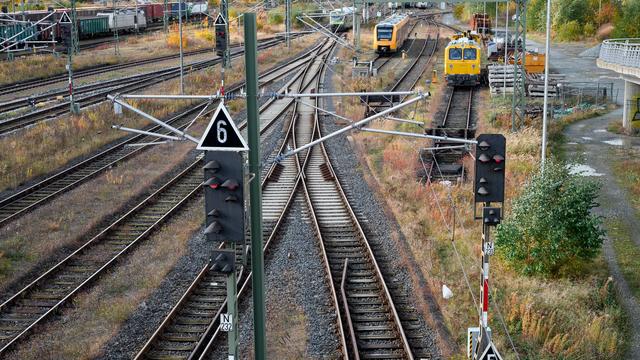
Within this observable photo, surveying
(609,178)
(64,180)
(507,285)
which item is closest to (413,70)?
(609,178)

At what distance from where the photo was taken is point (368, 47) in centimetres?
7144

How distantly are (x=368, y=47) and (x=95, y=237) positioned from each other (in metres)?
53.8

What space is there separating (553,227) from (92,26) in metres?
63.5

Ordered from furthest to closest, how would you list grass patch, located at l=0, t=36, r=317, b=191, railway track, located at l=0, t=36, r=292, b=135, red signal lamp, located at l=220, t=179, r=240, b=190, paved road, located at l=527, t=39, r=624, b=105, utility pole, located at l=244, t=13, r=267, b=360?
paved road, located at l=527, t=39, r=624, b=105 → railway track, located at l=0, t=36, r=292, b=135 → grass patch, located at l=0, t=36, r=317, b=191 → utility pole, located at l=244, t=13, r=267, b=360 → red signal lamp, located at l=220, t=179, r=240, b=190

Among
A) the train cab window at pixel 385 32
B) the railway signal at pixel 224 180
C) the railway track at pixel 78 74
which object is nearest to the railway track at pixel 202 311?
the railway signal at pixel 224 180

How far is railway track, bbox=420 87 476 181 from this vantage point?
25.6 meters

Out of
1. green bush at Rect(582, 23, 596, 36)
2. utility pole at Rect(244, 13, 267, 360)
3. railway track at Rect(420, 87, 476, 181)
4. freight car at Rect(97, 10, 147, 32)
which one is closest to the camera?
utility pole at Rect(244, 13, 267, 360)

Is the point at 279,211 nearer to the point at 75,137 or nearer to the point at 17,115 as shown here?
the point at 75,137

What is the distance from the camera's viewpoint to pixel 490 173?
11891 mm

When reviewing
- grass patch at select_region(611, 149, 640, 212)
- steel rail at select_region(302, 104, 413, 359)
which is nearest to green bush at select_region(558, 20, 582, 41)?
grass patch at select_region(611, 149, 640, 212)

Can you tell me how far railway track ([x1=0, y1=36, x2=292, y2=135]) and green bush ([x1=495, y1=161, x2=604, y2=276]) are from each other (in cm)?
2203

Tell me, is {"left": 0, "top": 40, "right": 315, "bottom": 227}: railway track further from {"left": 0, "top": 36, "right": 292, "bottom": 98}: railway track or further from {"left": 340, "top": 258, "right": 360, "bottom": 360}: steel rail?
{"left": 0, "top": 36, "right": 292, "bottom": 98}: railway track

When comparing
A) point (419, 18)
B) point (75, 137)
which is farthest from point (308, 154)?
point (419, 18)

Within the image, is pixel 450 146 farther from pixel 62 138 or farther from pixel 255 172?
pixel 255 172
